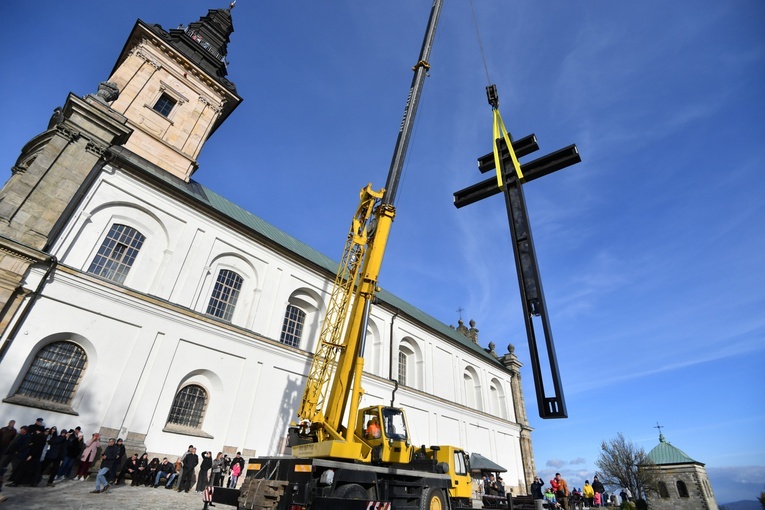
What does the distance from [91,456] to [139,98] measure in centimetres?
1865

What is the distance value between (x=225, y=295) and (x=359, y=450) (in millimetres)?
11889

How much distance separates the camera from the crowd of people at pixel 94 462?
923 cm

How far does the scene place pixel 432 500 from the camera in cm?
946

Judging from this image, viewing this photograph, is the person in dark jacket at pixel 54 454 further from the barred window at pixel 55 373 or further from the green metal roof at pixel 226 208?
the green metal roof at pixel 226 208

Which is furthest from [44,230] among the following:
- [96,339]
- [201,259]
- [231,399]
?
[231,399]

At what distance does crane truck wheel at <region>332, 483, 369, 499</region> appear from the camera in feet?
25.2

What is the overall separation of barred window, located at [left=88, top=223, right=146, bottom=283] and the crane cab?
11769 mm

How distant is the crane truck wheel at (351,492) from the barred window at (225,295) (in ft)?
38.5

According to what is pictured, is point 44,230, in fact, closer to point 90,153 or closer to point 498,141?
point 90,153

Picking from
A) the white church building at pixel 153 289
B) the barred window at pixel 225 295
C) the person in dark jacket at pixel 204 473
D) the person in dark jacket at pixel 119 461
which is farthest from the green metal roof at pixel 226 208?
the person in dark jacket at pixel 204 473

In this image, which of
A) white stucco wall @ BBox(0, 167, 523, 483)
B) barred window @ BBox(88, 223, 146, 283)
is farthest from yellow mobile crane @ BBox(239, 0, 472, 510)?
barred window @ BBox(88, 223, 146, 283)

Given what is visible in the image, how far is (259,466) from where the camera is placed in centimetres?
903

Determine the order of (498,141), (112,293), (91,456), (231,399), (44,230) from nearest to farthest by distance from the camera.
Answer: (498,141)
(91,456)
(44,230)
(112,293)
(231,399)

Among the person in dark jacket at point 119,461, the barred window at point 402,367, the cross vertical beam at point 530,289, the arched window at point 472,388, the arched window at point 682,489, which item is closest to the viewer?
the cross vertical beam at point 530,289
